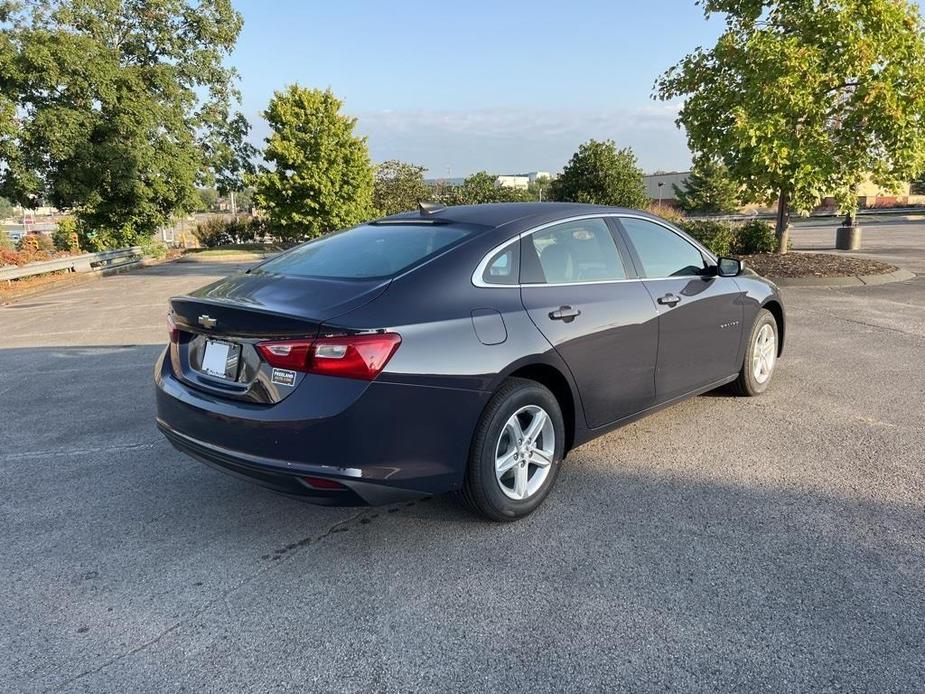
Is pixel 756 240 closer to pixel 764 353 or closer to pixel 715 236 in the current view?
pixel 715 236

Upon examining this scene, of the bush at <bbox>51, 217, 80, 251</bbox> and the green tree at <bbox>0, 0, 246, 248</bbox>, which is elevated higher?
the green tree at <bbox>0, 0, 246, 248</bbox>

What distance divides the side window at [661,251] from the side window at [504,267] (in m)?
1.13

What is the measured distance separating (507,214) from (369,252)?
827 millimetres

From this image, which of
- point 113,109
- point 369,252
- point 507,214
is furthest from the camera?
point 113,109

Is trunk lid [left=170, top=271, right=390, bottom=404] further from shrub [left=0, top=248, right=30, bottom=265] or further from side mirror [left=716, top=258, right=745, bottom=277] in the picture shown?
shrub [left=0, top=248, right=30, bottom=265]

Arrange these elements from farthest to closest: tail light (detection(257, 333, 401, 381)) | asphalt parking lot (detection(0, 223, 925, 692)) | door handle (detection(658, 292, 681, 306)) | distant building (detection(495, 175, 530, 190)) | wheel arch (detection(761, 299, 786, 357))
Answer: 1. distant building (detection(495, 175, 530, 190))
2. wheel arch (detection(761, 299, 786, 357))
3. door handle (detection(658, 292, 681, 306))
4. tail light (detection(257, 333, 401, 381))
5. asphalt parking lot (detection(0, 223, 925, 692))

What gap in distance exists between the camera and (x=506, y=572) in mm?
3039

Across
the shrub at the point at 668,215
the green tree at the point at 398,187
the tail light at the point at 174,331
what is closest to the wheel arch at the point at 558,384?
the tail light at the point at 174,331

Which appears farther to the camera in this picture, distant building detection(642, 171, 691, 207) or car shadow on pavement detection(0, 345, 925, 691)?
distant building detection(642, 171, 691, 207)

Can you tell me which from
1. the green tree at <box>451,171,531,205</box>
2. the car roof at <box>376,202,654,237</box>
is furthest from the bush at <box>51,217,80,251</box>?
the car roof at <box>376,202,654,237</box>

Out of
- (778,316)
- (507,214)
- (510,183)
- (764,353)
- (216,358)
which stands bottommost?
(764,353)

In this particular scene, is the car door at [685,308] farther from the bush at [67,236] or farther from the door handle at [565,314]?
the bush at [67,236]

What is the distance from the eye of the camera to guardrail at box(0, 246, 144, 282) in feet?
54.2

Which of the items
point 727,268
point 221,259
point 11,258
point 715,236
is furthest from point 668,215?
point 727,268
